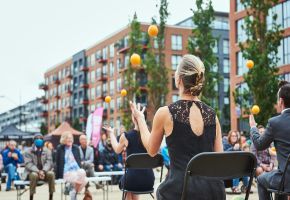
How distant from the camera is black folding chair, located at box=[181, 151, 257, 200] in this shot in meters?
3.46

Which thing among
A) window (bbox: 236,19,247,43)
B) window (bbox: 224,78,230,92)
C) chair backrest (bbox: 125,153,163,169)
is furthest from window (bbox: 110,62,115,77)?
chair backrest (bbox: 125,153,163,169)

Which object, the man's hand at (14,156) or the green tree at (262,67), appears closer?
the man's hand at (14,156)

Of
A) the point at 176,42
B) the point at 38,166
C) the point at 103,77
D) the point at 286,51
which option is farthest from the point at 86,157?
the point at 103,77

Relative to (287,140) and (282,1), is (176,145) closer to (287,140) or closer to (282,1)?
(287,140)

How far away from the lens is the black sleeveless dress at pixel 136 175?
8086mm

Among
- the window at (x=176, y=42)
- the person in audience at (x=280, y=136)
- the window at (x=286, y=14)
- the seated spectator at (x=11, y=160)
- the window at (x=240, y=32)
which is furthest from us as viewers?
the window at (x=176, y=42)

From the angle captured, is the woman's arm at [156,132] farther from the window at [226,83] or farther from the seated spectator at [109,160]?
the window at [226,83]

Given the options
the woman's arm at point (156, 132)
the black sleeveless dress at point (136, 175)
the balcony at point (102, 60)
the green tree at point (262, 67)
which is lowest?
the black sleeveless dress at point (136, 175)

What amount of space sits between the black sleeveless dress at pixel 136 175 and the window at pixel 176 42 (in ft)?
222

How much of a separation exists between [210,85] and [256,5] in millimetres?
9146

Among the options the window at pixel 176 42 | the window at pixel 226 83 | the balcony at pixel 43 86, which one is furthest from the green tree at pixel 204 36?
the balcony at pixel 43 86

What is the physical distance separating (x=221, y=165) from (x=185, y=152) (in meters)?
0.32

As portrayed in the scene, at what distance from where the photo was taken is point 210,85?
3853 centimetres

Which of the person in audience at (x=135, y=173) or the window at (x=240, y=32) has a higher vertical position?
the window at (x=240, y=32)
